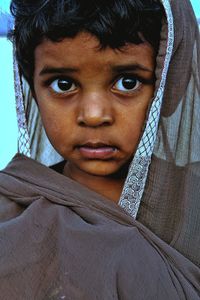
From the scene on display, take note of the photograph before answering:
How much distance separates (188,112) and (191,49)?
0.15m

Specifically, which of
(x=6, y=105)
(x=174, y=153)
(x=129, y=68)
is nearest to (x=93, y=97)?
(x=129, y=68)

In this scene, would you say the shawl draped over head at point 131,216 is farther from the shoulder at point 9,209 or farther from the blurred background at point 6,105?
the blurred background at point 6,105

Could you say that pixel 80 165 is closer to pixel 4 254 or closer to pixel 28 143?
pixel 28 143

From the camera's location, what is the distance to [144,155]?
4.49 feet

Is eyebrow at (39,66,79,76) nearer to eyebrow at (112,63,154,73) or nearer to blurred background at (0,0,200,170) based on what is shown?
eyebrow at (112,63,154,73)

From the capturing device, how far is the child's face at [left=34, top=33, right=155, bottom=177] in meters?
1.27

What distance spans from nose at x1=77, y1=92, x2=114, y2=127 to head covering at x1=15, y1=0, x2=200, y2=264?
→ 112 mm

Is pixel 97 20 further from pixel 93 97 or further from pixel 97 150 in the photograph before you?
pixel 97 150

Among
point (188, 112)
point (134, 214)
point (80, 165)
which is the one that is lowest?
point (134, 214)

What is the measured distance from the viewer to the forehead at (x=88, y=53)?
49.6 inches

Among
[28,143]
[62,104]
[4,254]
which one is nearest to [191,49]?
[62,104]

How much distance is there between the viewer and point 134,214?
1.38 metres

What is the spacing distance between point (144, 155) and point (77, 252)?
0.34 meters

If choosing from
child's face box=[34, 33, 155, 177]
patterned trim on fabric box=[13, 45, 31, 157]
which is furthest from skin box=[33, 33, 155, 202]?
patterned trim on fabric box=[13, 45, 31, 157]
